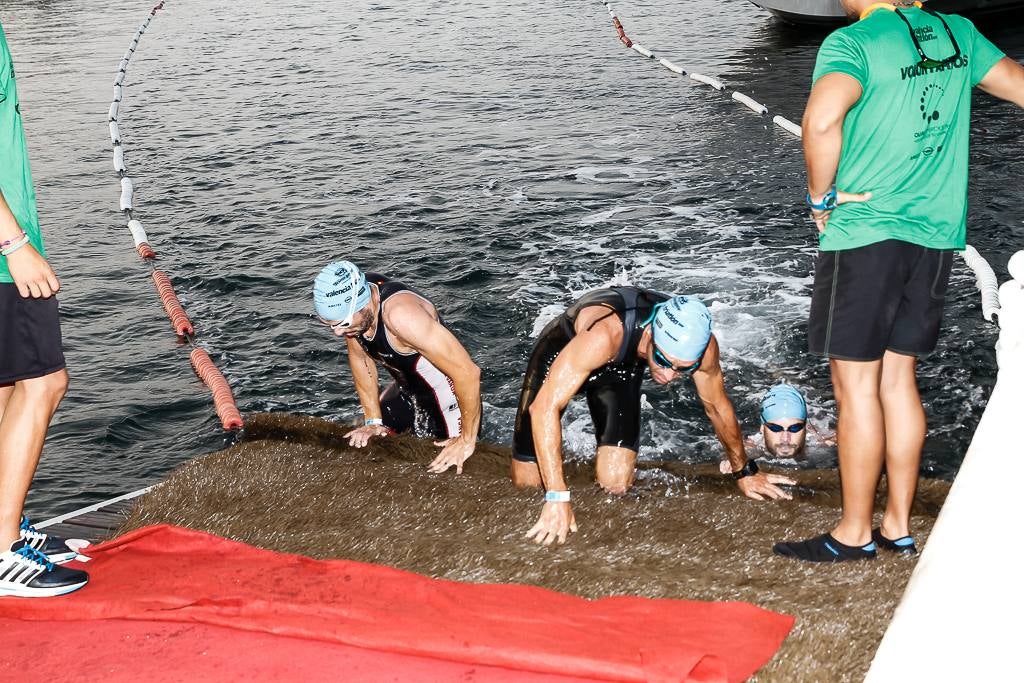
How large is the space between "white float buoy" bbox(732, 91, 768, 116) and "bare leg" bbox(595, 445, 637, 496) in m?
15.3

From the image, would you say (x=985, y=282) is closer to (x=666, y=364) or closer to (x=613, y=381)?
(x=613, y=381)

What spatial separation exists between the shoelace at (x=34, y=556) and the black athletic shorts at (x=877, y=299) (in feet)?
12.5

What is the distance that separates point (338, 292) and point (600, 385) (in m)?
1.94

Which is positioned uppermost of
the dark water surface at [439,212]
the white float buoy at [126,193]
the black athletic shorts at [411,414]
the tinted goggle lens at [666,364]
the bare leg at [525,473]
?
the tinted goggle lens at [666,364]

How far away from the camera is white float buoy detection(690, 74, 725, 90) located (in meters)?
22.7

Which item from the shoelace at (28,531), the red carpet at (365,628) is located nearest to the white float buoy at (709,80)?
the red carpet at (365,628)

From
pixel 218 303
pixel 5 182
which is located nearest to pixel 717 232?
pixel 218 303

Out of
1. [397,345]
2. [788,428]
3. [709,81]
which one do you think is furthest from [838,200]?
[709,81]

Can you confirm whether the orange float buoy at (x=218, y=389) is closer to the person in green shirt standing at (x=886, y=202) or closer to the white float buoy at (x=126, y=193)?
the white float buoy at (x=126, y=193)

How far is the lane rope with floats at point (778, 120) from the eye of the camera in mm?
10188

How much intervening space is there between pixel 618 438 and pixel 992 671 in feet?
16.2

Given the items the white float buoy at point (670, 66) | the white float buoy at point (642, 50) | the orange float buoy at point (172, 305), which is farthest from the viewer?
the white float buoy at point (642, 50)

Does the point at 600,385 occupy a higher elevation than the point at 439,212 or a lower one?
higher

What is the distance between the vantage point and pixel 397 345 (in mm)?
6875
